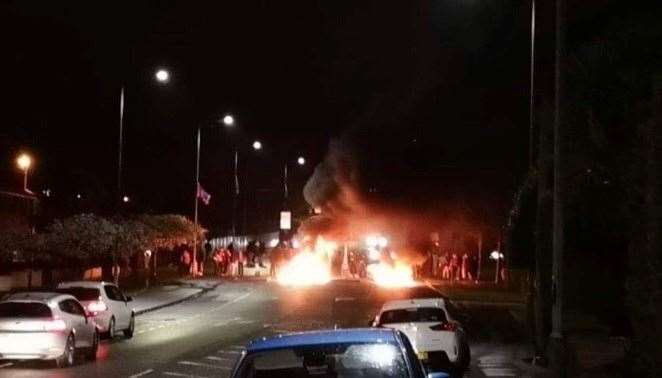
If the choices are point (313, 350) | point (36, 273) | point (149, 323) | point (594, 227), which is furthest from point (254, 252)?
point (313, 350)

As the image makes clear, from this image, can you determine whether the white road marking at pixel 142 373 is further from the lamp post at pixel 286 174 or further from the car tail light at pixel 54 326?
the lamp post at pixel 286 174

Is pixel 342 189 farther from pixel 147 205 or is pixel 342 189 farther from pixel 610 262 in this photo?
pixel 610 262

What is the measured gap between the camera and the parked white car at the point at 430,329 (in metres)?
20.8

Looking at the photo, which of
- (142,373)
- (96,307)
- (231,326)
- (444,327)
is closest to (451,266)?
→ (231,326)

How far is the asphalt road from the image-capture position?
74.3 feet

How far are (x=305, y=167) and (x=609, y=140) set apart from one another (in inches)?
3794

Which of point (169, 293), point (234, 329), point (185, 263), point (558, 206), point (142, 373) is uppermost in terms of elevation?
point (558, 206)

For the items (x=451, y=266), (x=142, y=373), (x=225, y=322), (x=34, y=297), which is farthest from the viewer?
(x=451, y=266)

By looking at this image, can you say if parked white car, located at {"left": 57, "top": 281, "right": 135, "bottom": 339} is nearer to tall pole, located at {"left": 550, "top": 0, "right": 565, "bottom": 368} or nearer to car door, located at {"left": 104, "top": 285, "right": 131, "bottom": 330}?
car door, located at {"left": 104, "top": 285, "right": 131, "bottom": 330}

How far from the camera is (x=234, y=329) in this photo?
3344 cm

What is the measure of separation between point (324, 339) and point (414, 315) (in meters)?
13.1

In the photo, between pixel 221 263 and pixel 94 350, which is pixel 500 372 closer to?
pixel 94 350

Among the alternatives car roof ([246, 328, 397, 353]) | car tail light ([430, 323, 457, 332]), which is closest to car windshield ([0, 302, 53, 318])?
car tail light ([430, 323, 457, 332])

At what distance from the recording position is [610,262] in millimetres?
31203
